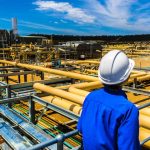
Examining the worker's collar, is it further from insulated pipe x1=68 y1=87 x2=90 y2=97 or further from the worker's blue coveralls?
insulated pipe x1=68 y1=87 x2=90 y2=97

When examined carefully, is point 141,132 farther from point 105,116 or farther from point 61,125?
point 61,125

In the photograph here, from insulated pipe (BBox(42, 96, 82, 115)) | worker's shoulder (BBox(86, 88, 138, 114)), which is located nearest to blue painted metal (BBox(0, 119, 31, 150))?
insulated pipe (BBox(42, 96, 82, 115))

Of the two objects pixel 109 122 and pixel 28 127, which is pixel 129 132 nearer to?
pixel 109 122

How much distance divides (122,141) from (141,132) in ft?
4.74

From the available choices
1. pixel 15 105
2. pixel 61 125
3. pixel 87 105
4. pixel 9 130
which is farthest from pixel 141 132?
pixel 15 105

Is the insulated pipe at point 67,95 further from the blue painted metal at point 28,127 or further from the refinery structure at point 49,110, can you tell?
the blue painted metal at point 28,127

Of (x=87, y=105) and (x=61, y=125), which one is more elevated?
(x=87, y=105)

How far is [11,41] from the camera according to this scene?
1062 inches

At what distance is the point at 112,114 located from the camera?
156cm

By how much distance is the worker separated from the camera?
4.93ft

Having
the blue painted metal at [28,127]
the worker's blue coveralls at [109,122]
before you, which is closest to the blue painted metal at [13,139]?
the blue painted metal at [28,127]

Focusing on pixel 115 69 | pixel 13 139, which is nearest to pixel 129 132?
pixel 115 69

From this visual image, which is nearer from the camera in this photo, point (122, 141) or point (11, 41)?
point (122, 141)

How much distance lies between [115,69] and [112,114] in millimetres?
311
